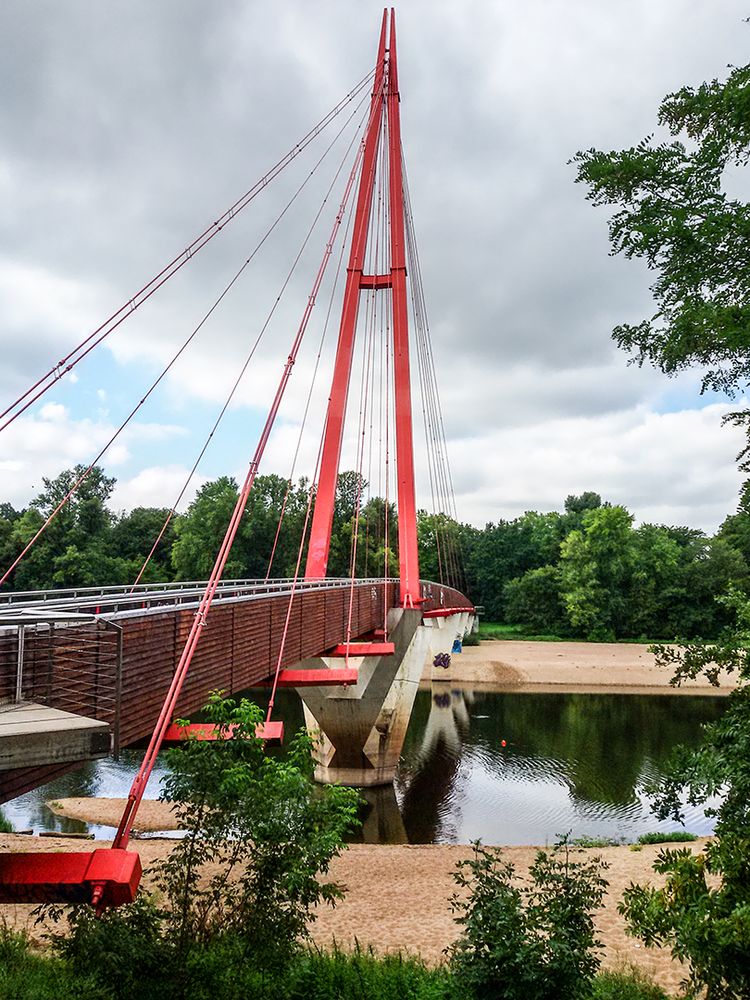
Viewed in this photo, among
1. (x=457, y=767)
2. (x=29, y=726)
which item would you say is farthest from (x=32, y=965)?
(x=457, y=767)

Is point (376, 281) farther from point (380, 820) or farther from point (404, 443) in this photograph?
point (380, 820)

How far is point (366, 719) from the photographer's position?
68.6ft

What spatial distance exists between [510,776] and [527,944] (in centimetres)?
1670

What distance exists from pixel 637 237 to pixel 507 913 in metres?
A: 5.90

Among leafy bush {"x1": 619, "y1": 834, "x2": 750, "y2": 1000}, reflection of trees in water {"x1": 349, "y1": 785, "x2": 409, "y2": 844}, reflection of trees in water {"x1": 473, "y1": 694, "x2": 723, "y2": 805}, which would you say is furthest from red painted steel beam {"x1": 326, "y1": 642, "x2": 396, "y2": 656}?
leafy bush {"x1": 619, "y1": 834, "x2": 750, "y2": 1000}

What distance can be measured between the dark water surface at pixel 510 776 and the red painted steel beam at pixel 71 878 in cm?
1256

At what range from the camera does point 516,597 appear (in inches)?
2397

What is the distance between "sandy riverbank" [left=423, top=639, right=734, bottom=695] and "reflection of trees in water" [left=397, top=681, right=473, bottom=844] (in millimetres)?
5433

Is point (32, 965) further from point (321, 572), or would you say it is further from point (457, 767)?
point (457, 767)

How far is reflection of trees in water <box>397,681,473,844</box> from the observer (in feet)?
58.9

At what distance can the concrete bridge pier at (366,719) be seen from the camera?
2072 cm

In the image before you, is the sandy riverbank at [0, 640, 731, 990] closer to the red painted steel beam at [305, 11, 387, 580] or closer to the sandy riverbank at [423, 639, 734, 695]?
the red painted steel beam at [305, 11, 387, 580]

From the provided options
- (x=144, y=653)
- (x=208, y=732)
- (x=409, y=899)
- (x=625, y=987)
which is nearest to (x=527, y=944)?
(x=625, y=987)

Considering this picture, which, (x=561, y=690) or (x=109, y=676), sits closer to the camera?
(x=109, y=676)
